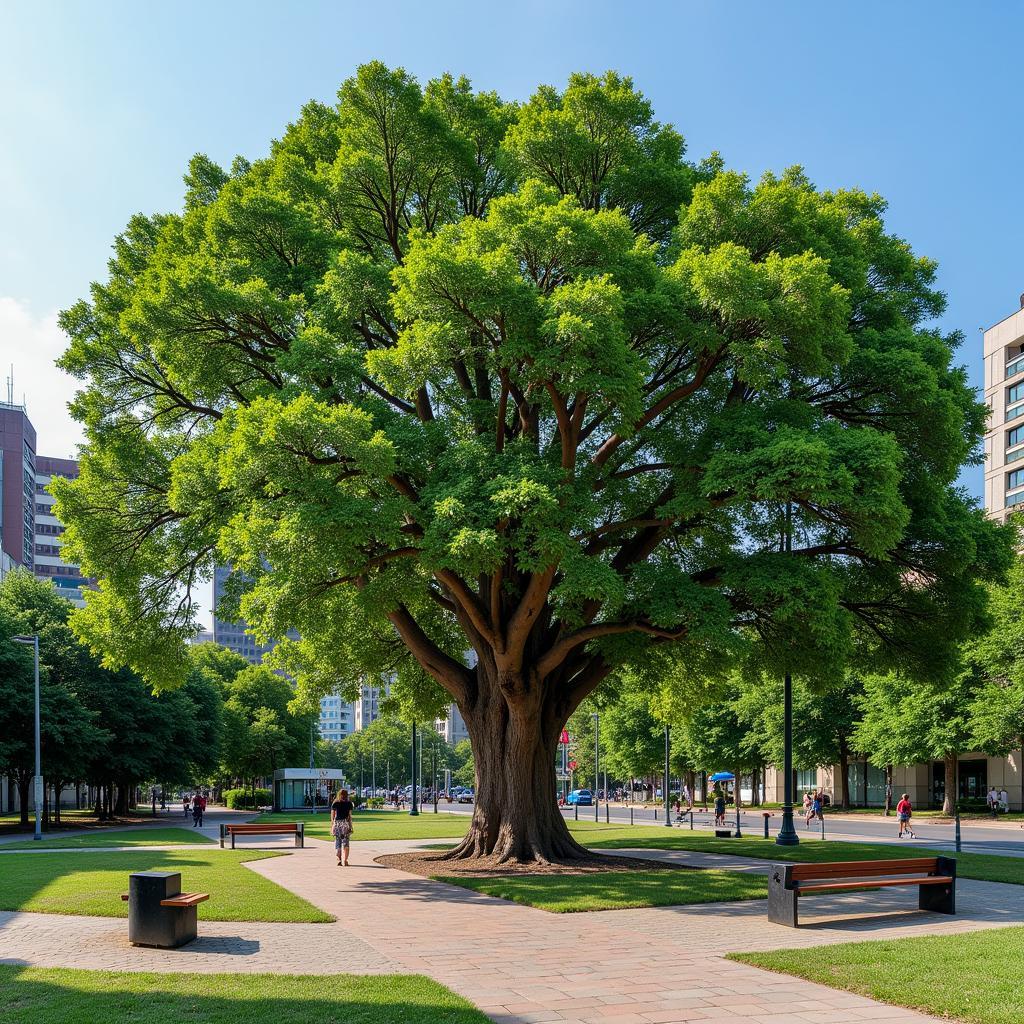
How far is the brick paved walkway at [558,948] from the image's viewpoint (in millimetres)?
9164

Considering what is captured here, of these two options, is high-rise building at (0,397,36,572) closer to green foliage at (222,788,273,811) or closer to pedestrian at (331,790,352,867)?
green foliage at (222,788,273,811)

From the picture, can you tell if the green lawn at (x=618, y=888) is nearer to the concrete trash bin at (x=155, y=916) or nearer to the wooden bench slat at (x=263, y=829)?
the concrete trash bin at (x=155, y=916)

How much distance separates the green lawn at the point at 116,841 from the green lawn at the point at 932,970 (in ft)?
82.9

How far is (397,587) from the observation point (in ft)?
66.3

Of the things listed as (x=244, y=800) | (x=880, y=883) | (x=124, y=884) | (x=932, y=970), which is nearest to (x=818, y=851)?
(x=880, y=883)

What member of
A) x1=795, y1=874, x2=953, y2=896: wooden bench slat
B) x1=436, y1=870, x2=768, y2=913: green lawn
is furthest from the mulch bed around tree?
x1=795, y1=874, x2=953, y2=896: wooden bench slat

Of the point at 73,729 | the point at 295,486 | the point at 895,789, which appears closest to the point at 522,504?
the point at 295,486

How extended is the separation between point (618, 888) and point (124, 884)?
349 inches

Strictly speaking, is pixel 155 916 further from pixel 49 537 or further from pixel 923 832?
pixel 49 537

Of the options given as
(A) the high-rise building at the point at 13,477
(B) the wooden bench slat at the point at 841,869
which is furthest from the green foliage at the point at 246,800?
(B) the wooden bench slat at the point at 841,869

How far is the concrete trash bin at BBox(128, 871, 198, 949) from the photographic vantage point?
1191cm

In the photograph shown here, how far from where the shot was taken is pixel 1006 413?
81.4 metres

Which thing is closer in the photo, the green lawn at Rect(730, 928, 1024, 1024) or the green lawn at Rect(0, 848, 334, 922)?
the green lawn at Rect(730, 928, 1024, 1024)

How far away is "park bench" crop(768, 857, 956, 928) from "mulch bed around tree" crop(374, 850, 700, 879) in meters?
6.66
